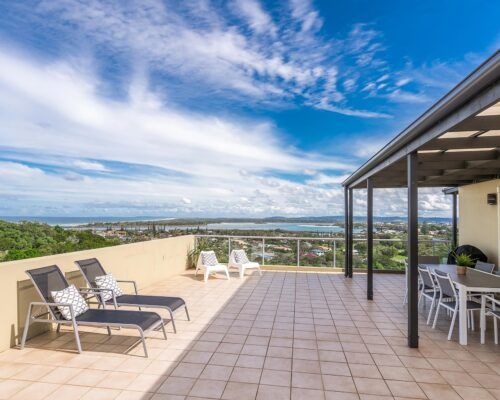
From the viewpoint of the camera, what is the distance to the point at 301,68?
9.88 metres

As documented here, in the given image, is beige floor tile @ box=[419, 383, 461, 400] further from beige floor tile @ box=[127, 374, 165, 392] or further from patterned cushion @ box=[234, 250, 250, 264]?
patterned cushion @ box=[234, 250, 250, 264]

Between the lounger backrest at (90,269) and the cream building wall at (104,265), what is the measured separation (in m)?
0.22

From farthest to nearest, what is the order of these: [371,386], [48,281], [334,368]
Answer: [48,281] < [334,368] < [371,386]

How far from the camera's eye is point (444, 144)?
381 centimetres

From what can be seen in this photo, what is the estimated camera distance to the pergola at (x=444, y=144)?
7.56 ft

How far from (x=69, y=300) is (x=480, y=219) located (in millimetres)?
8622

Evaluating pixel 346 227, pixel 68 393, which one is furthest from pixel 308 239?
pixel 68 393

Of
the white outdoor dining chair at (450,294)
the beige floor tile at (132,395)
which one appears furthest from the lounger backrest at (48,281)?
the white outdoor dining chair at (450,294)

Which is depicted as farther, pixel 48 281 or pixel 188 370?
pixel 48 281

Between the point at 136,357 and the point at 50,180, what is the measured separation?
15081 mm

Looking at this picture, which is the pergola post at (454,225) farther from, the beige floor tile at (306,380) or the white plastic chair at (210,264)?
the beige floor tile at (306,380)

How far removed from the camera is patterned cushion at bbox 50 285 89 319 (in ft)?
12.4

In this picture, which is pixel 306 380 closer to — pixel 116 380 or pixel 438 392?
pixel 438 392

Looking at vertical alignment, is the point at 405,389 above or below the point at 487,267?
below
